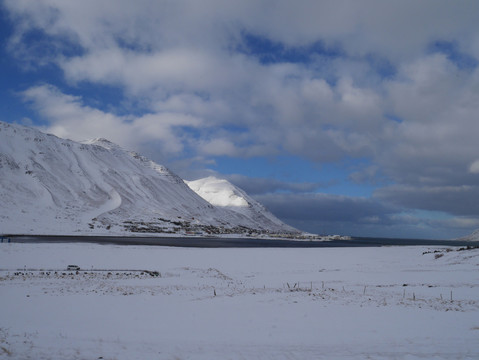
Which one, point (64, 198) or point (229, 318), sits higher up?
point (64, 198)

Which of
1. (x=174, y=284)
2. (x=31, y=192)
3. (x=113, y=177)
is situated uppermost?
(x=113, y=177)

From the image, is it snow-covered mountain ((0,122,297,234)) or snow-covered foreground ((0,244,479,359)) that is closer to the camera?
snow-covered foreground ((0,244,479,359))

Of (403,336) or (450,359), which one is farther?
(403,336)

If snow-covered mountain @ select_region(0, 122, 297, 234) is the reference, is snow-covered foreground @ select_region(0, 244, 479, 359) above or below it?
below

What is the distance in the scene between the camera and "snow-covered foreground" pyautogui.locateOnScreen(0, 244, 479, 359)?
36.7 feet

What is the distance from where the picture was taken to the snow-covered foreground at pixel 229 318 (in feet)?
36.7

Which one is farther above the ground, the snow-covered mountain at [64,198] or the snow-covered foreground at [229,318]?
the snow-covered mountain at [64,198]

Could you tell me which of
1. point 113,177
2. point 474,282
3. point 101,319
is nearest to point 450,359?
point 101,319

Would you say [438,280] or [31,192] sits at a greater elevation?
[31,192]

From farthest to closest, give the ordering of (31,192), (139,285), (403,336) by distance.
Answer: (31,192) → (139,285) → (403,336)

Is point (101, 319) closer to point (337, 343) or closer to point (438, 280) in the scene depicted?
point (337, 343)

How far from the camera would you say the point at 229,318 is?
1527cm

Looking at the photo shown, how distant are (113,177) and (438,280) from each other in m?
189

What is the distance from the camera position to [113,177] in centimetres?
19650
